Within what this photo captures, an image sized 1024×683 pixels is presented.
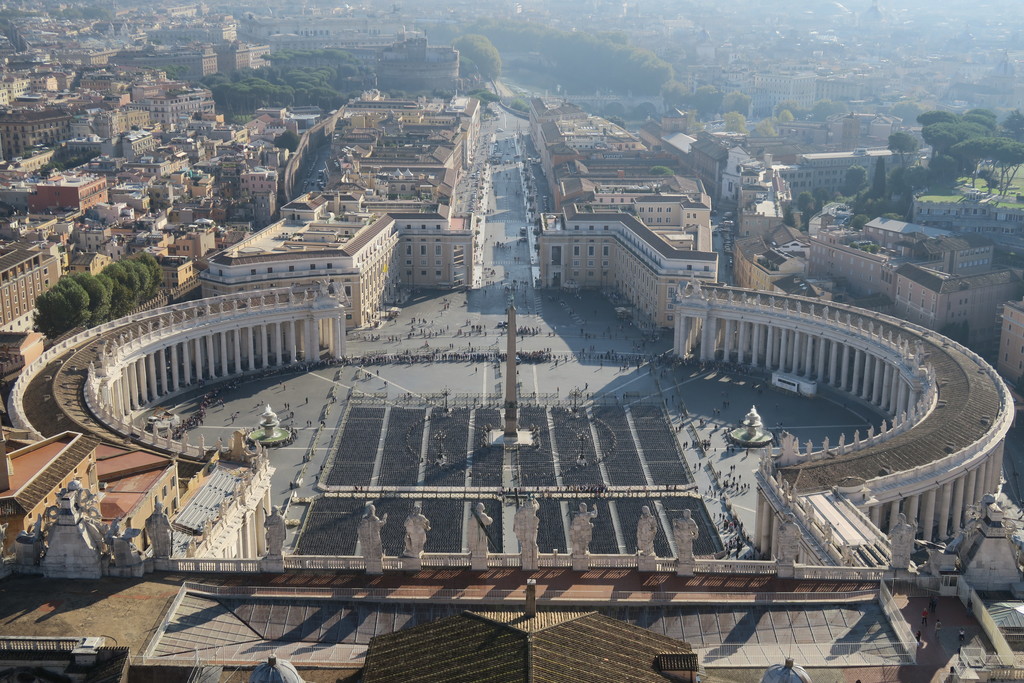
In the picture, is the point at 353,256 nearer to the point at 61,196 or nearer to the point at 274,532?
the point at 61,196

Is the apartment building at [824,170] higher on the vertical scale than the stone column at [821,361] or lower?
higher

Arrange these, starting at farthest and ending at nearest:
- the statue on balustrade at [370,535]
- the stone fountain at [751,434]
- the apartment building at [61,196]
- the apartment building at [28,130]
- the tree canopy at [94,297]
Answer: the apartment building at [28,130], the apartment building at [61,196], the tree canopy at [94,297], the stone fountain at [751,434], the statue on balustrade at [370,535]

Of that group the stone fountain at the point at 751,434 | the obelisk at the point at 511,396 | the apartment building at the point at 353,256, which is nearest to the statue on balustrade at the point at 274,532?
the obelisk at the point at 511,396

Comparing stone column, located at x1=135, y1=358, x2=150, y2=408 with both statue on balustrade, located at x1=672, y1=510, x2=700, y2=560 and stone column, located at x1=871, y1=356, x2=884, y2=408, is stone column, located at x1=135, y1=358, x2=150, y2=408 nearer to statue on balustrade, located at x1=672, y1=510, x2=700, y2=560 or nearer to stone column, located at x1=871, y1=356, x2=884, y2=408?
stone column, located at x1=871, y1=356, x2=884, y2=408

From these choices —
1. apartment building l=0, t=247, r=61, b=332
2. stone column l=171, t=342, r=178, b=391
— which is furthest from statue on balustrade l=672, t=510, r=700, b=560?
apartment building l=0, t=247, r=61, b=332

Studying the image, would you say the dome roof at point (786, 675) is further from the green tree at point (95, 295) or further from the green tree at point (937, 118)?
the green tree at point (937, 118)

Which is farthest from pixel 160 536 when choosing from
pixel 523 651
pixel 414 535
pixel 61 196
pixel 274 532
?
pixel 61 196
